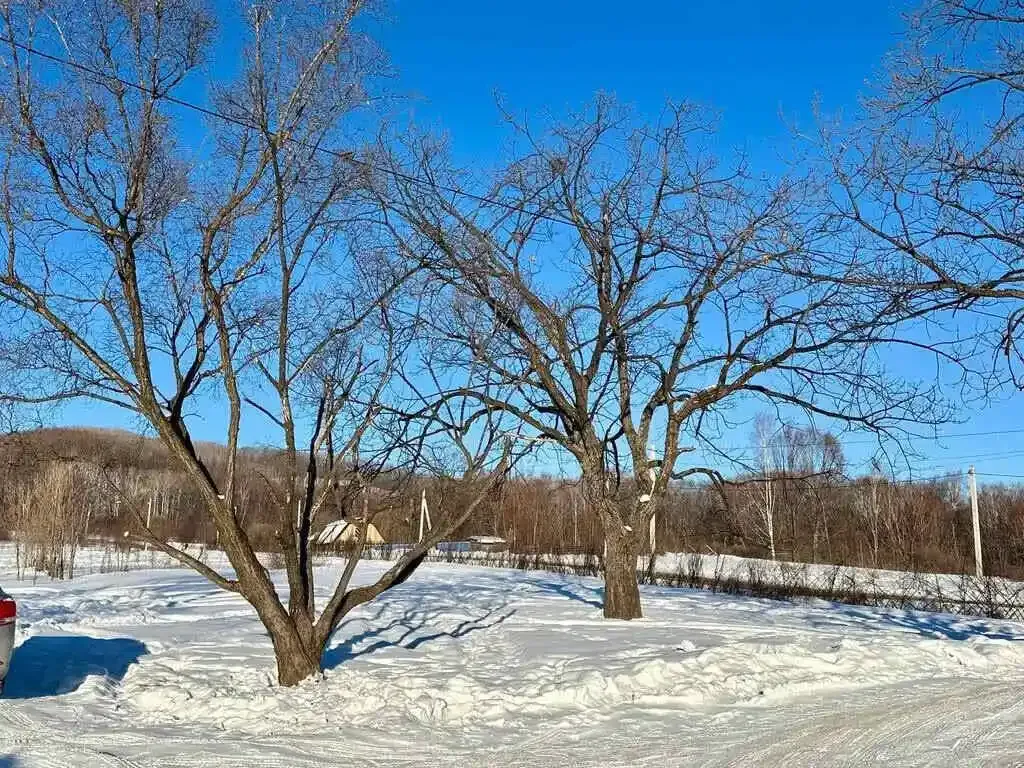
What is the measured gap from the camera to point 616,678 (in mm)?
9125

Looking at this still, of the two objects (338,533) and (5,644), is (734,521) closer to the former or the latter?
(338,533)

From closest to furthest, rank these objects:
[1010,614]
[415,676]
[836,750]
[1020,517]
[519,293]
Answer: [836,750] → [415,676] → [519,293] → [1010,614] → [1020,517]

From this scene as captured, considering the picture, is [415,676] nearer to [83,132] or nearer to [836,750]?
[836,750]

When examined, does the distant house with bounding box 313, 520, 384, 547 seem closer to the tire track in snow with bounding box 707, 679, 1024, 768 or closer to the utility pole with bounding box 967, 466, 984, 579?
the tire track in snow with bounding box 707, 679, 1024, 768

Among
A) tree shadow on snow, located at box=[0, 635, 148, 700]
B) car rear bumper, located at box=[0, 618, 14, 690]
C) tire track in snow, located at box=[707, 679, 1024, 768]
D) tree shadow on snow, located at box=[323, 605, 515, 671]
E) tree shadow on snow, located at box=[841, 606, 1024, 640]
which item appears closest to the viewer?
tire track in snow, located at box=[707, 679, 1024, 768]

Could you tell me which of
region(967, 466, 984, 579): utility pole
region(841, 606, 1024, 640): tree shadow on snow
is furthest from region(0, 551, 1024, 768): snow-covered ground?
region(967, 466, 984, 579): utility pole

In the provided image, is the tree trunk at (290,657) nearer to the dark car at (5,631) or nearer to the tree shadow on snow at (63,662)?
the tree shadow on snow at (63,662)

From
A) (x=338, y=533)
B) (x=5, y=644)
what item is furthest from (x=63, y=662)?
(x=338, y=533)

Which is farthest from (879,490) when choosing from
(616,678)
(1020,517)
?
(616,678)

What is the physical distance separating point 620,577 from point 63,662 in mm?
8203

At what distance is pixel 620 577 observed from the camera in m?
14.7

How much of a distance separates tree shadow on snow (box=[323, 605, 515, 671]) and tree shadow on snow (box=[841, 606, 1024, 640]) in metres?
6.51

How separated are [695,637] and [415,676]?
182 inches

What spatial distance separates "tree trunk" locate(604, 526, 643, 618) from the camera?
571 inches
